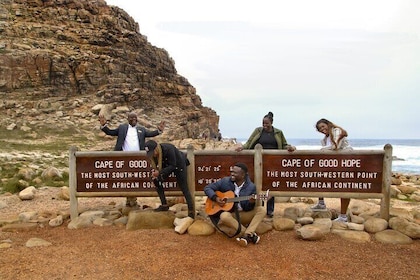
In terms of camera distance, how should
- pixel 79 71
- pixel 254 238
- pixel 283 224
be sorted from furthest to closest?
pixel 79 71
pixel 283 224
pixel 254 238

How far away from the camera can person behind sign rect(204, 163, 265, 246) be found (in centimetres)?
669

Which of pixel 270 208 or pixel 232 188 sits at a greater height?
pixel 232 188

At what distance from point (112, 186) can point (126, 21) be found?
50.4 m

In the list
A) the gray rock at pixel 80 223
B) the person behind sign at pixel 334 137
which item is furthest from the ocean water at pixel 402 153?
the gray rock at pixel 80 223

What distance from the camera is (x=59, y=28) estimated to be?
1773 inches

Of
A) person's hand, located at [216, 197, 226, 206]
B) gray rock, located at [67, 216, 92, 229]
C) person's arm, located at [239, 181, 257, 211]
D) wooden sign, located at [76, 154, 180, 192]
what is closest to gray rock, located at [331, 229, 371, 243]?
person's arm, located at [239, 181, 257, 211]

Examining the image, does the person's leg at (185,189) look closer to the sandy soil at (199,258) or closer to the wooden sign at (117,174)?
the wooden sign at (117,174)

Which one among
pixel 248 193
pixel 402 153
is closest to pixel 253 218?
pixel 248 193

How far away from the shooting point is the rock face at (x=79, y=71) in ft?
124

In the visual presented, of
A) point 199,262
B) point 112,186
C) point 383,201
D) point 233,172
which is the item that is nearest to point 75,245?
point 112,186

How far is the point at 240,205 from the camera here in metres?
7.06

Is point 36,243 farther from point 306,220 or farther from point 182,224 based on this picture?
point 306,220

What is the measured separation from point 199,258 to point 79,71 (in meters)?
40.5

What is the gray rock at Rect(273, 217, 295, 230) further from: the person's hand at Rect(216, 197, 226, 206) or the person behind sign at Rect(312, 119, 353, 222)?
the person's hand at Rect(216, 197, 226, 206)
